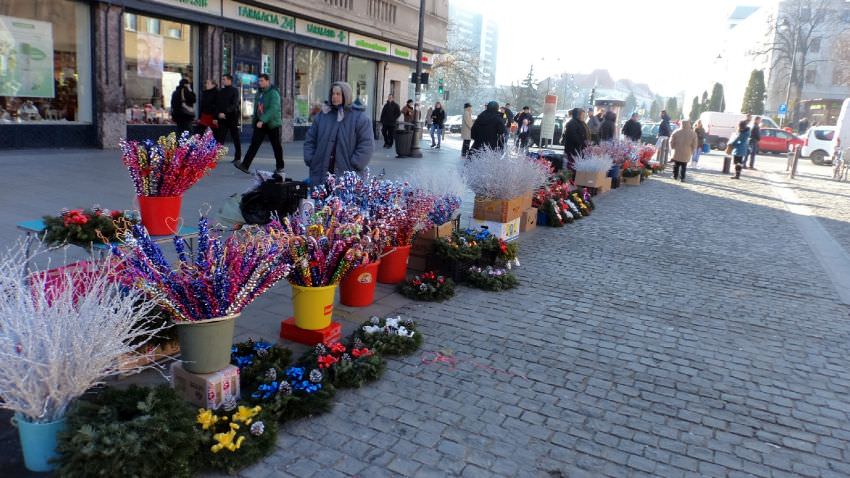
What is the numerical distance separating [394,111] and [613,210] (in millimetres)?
10093

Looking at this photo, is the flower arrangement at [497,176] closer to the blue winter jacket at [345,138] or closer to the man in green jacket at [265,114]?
the blue winter jacket at [345,138]

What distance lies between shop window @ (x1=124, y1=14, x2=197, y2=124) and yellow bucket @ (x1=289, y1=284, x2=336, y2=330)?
12225mm

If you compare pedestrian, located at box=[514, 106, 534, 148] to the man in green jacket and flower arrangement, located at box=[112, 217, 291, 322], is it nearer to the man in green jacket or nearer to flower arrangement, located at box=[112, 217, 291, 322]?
the man in green jacket

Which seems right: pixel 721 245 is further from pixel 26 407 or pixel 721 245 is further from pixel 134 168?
pixel 26 407

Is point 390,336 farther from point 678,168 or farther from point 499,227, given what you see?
point 678,168

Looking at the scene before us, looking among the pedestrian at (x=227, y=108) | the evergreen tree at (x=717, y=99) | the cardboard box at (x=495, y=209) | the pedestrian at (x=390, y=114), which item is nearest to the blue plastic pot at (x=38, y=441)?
the cardboard box at (x=495, y=209)

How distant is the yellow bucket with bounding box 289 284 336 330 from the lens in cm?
435

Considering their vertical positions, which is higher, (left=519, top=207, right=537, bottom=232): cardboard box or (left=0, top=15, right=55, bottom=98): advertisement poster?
(left=0, top=15, right=55, bottom=98): advertisement poster

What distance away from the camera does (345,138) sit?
6.48m

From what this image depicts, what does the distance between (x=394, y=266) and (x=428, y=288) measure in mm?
464

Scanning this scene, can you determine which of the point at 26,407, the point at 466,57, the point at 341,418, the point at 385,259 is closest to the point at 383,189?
the point at 385,259

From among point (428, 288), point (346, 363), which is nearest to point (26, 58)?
point (428, 288)

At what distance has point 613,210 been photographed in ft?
39.4

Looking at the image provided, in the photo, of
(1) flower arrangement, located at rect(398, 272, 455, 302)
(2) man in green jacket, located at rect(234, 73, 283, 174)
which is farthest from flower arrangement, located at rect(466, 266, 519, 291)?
(2) man in green jacket, located at rect(234, 73, 283, 174)
